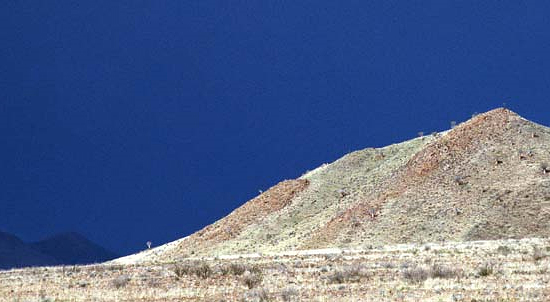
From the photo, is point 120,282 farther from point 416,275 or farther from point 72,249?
point 72,249

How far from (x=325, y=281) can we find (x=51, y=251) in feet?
482

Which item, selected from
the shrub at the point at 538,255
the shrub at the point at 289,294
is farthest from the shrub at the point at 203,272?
the shrub at the point at 538,255

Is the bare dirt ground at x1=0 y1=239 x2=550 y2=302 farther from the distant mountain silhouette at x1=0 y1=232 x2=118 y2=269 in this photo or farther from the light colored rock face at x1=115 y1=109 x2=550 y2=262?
the distant mountain silhouette at x1=0 y1=232 x2=118 y2=269

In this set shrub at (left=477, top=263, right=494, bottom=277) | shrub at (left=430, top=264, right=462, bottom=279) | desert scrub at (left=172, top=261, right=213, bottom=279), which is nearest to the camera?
shrub at (left=430, top=264, right=462, bottom=279)

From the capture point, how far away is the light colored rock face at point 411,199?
60.4 m

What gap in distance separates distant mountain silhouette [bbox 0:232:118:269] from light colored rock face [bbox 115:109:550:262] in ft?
229

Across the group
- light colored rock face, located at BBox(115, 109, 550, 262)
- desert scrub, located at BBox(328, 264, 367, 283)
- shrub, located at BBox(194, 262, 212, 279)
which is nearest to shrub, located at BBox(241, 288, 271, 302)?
desert scrub, located at BBox(328, 264, 367, 283)

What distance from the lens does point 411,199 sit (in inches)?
Answer: 2606

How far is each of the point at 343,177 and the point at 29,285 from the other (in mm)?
48983

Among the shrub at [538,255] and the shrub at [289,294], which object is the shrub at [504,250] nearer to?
the shrub at [538,255]

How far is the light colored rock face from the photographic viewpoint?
60.4m

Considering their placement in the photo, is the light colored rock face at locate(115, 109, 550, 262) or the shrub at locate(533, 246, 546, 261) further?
the light colored rock face at locate(115, 109, 550, 262)

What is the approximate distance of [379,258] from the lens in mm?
42500

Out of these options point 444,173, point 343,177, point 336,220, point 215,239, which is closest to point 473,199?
point 444,173
